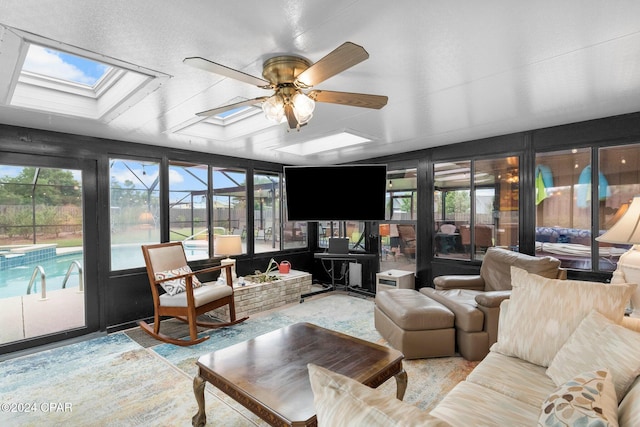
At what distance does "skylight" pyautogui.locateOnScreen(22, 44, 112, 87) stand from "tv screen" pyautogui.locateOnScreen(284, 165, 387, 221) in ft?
8.33

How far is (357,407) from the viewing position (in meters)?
0.66

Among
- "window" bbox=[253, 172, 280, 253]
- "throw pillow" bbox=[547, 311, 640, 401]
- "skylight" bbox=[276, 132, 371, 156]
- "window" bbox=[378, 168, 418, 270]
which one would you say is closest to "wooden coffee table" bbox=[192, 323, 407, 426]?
"throw pillow" bbox=[547, 311, 640, 401]

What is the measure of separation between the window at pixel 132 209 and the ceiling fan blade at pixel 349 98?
10.3 ft

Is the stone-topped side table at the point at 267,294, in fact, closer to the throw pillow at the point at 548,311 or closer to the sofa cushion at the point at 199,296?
the sofa cushion at the point at 199,296

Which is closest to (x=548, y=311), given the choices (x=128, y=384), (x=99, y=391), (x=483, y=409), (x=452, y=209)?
(x=483, y=409)

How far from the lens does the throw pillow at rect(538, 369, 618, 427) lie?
0.89m

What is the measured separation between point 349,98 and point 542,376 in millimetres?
1850

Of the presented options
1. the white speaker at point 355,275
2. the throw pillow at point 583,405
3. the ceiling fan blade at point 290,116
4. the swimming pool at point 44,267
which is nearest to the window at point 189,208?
the swimming pool at point 44,267

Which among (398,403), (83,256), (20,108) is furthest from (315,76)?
(83,256)

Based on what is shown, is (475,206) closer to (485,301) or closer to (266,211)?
(485,301)

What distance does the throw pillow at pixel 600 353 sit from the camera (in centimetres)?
125

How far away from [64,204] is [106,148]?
76 centimetres

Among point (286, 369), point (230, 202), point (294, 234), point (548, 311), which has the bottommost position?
point (286, 369)

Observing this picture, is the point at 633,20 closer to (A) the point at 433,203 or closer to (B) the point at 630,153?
(B) the point at 630,153
